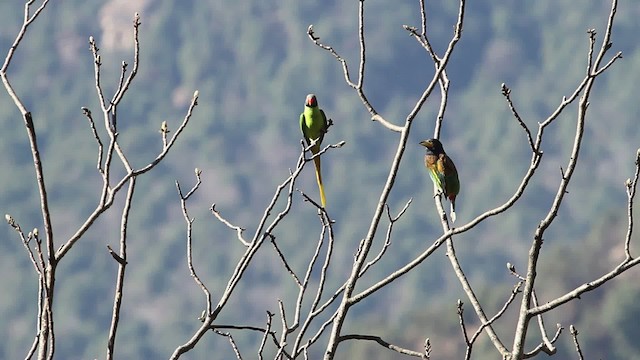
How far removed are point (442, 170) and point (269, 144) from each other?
562ft

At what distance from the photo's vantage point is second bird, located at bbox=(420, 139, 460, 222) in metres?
6.95

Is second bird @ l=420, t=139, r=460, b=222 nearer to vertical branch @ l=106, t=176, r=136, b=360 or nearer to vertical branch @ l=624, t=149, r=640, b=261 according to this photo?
vertical branch @ l=624, t=149, r=640, b=261

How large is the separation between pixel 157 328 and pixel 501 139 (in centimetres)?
4889

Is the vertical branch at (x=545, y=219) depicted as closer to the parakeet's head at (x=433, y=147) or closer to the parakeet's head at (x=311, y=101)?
the parakeet's head at (x=433, y=147)

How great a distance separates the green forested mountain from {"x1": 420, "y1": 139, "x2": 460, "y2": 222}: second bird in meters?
115

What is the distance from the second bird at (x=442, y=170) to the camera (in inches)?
274

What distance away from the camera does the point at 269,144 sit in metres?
178

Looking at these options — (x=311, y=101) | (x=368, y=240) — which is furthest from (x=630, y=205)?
(x=311, y=101)

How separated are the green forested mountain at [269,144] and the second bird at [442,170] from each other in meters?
115

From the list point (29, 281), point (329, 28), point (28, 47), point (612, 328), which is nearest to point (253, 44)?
point (329, 28)

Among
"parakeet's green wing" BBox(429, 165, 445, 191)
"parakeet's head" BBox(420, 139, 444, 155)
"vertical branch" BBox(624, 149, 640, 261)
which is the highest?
"parakeet's head" BBox(420, 139, 444, 155)

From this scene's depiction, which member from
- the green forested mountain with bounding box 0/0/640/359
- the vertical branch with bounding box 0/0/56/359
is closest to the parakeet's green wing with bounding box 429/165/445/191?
the vertical branch with bounding box 0/0/56/359

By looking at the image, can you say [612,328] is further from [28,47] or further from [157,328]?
[28,47]

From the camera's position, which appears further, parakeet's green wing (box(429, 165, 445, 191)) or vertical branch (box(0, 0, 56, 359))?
parakeet's green wing (box(429, 165, 445, 191))
